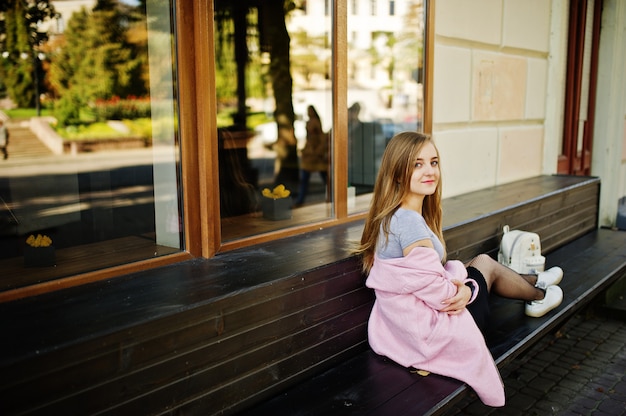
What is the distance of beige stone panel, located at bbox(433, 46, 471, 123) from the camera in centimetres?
496

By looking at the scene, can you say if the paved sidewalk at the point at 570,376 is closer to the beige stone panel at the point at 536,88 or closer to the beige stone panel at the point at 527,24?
the beige stone panel at the point at 536,88

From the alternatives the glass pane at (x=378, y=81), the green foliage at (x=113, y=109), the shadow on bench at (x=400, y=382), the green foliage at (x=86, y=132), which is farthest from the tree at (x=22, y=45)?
the shadow on bench at (x=400, y=382)

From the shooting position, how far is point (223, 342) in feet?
8.06

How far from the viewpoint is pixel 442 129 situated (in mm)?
5070

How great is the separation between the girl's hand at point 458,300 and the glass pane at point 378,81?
54.8 inches

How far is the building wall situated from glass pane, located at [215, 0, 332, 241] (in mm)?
1587

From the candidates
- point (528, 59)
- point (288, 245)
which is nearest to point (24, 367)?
point (288, 245)

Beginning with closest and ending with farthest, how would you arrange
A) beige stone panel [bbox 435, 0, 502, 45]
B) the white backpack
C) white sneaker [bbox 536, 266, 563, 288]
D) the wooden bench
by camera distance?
the wooden bench < white sneaker [bbox 536, 266, 563, 288] < the white backpack < beige stone panel [bbox 435, 0, 502, 45]

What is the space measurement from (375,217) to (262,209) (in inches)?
50.0

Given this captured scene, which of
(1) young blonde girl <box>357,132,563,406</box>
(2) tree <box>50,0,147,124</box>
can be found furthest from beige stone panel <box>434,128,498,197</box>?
(2) tree <box>50,0,147,124</box>

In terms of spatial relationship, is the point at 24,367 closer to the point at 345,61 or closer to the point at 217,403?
the point at 217,403

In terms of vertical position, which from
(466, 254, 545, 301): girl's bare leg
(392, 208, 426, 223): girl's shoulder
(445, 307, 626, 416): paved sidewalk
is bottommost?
(445, 307, 626, 416): paved sidewalk

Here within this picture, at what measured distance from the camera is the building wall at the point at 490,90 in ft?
16.6

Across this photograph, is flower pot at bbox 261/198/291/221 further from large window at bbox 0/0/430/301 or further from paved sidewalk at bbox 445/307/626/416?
paved sidewalk at bbox 445/307/626/416
